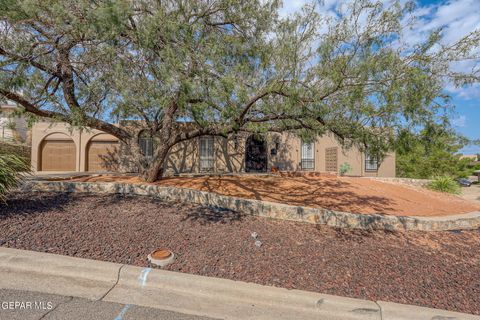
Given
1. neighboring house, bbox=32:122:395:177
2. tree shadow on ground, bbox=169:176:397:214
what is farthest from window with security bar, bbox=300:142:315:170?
tree shadow on ground, bbox=169:176:397:214

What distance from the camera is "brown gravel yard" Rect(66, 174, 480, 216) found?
7.00 meters

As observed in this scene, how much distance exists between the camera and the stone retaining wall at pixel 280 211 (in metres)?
5.83

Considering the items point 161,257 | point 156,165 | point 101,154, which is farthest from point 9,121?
point 101,154

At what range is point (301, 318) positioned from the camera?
8.94 ft

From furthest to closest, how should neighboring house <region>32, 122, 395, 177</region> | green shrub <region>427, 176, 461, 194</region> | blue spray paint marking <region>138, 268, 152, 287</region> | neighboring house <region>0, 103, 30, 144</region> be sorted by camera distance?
1. neighboring house <region>32, 122, 395, 177</region>
2. green shrub <region>427, 176, 461, 194</region>
3. neighboring house <region>0, 103, 30, 144</region>
4. blue spray paint marking <region>138, 268, 152, 287</region>

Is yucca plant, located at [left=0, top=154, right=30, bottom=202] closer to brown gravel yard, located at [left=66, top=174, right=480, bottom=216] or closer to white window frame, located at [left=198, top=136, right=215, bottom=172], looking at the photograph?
brown gravel yard, located at [left=66, top=174, right=480, bottom=216]

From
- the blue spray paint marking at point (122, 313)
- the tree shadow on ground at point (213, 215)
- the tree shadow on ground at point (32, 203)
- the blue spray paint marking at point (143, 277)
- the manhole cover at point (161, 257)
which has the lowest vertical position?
the blue spray paint marking at point (122, 313)

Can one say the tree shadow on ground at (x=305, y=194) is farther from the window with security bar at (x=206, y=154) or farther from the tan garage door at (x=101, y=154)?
the tan garage door at (x=101, y=154)

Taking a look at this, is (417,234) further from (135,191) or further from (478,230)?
(135,191)

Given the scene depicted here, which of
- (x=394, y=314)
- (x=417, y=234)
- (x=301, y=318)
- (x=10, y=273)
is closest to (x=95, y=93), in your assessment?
(x=10, y=273)

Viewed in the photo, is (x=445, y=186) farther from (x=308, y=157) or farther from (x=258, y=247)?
(x=258, y=247)

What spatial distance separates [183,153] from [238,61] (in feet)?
35.1

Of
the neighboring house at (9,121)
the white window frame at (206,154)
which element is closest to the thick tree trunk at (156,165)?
the neighboring house at (9,121)

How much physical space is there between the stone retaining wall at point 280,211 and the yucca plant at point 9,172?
824 mm
